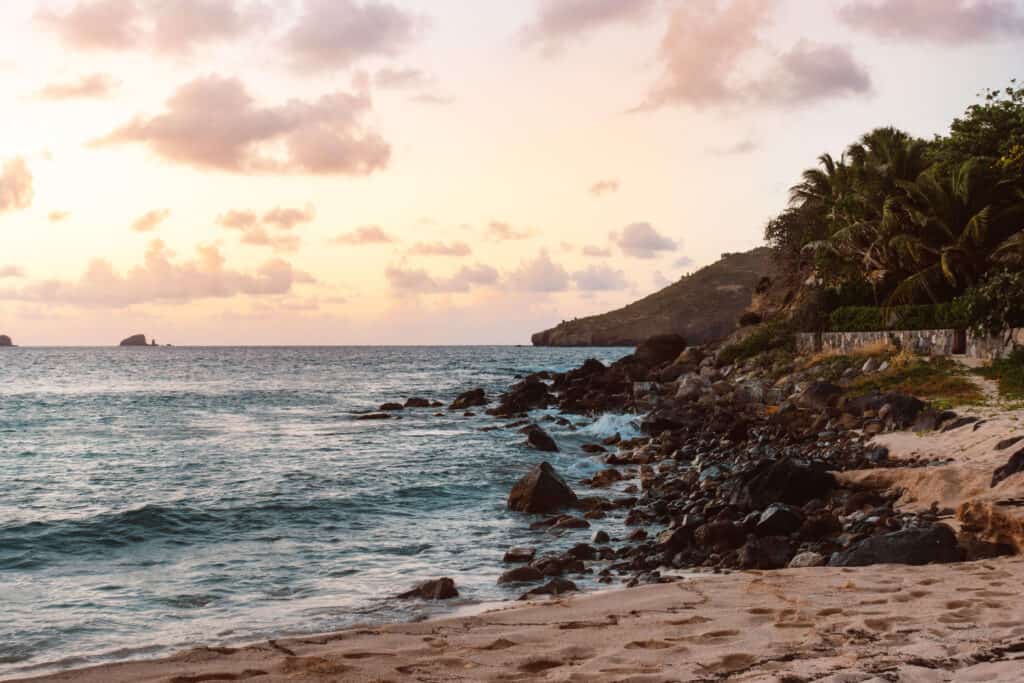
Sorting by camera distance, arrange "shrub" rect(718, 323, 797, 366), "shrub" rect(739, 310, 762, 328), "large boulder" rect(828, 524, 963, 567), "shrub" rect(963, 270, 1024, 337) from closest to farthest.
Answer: "large boulder" rect(828, 524, 963, 567) → "shrub" rect(963, 270, 1024, 337) → "shrub" rect(718, 323, 797, 366) → "shrub" rect(739, 310, 762, 328)

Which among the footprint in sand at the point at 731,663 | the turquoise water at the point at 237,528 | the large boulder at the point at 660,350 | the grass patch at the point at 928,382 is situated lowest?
the turquoise water at the point at 237,528

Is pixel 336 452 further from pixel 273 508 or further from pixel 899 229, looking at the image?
pixel 899 229

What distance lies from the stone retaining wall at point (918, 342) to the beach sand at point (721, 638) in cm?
1933

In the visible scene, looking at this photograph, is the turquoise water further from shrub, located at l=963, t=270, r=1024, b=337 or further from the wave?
shrub, located at l=963, t=270, r=1024, b=337

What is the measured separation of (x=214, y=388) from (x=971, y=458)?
6362 cm

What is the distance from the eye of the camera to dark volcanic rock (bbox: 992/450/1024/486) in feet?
39.7

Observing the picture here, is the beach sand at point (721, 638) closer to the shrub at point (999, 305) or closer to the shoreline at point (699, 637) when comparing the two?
the shoreline at point (699, 637)

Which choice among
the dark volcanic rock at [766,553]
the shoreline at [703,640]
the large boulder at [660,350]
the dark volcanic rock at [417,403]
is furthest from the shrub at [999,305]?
the dark volcanic rock at [417,403]

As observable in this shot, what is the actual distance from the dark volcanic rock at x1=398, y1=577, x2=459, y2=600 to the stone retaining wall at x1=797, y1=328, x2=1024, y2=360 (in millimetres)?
23003

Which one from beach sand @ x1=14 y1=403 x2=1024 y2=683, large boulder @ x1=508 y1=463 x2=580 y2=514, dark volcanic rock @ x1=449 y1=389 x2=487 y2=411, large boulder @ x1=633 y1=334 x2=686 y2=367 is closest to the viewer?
beach sand @ x1=14 y1=403 x2=1024 y2=683

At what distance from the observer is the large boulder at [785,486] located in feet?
49.7

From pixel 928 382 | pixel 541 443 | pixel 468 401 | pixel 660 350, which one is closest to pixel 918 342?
pixel 928 382

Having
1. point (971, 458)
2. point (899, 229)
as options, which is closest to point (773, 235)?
point (899, 229)

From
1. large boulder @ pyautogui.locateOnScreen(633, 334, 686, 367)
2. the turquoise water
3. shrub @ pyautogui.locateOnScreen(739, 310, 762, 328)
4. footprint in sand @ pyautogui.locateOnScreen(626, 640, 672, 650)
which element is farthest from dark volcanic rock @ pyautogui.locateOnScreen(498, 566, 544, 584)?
large boulder @ pyautogui.locateOnScreen(633, 334, 686, 367)
